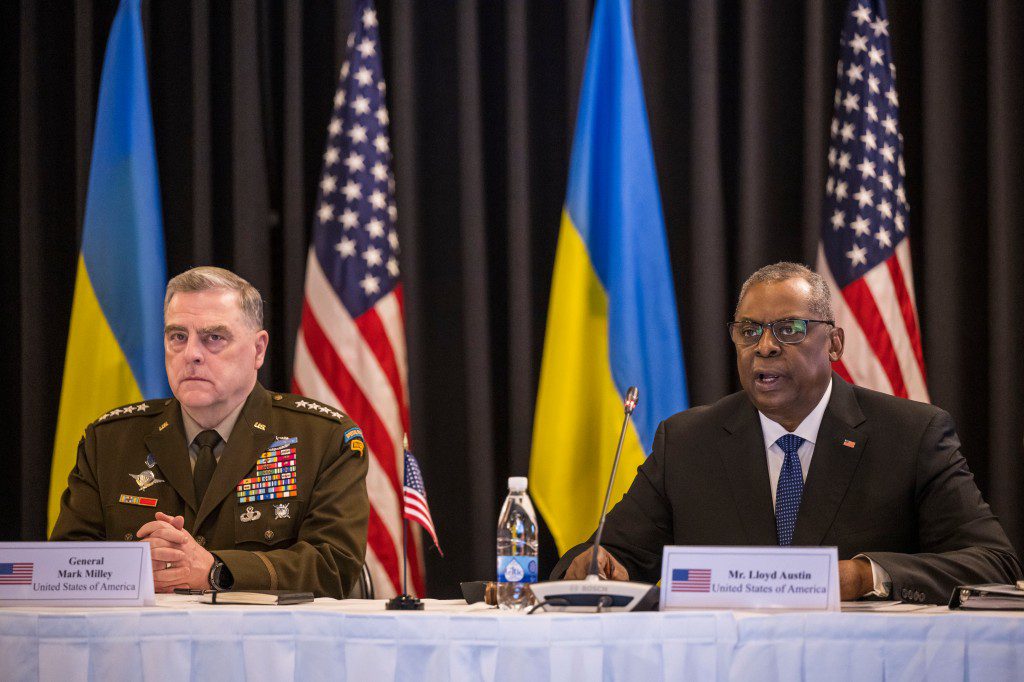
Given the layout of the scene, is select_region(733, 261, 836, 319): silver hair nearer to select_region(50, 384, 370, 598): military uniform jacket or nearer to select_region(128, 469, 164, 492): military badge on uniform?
select_region(50, 384, 370, 598): military uniform jacket

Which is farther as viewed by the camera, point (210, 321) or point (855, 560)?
point (210, 321)

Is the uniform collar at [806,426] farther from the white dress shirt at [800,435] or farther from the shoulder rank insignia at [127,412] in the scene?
the shoulder rank insignia at [127,412]

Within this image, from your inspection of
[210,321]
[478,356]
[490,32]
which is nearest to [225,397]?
[210,321]

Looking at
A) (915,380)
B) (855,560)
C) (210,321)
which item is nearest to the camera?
(855,560)

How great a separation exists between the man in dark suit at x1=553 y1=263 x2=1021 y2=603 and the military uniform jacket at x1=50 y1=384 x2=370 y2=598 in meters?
0.67

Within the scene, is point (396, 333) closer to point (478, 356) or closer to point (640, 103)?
point (478, 356)

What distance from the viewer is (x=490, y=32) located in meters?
4.96

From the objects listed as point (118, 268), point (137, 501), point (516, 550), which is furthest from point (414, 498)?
point (118, 268)

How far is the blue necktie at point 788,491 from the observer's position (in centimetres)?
293

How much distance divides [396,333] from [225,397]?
1349 millimetres

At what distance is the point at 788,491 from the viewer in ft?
9.72

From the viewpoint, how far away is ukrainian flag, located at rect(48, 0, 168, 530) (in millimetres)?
4469

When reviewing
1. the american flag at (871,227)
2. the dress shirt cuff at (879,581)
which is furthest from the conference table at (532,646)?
the american flag at (871,227)

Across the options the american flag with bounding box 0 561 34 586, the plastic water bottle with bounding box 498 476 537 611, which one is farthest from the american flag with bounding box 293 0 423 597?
the american flag with bounding box 0 561 34 586
